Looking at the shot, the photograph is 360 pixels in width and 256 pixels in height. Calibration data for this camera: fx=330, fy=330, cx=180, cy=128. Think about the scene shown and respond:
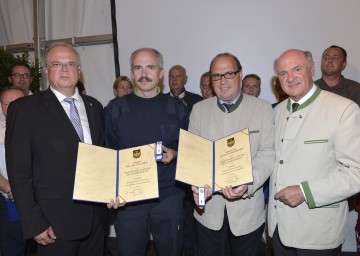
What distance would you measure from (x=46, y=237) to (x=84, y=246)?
0.33 m

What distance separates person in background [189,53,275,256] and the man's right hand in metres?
1.08

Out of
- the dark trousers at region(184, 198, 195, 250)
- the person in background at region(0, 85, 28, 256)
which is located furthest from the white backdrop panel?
the dark trousers at region(184, 198, 195, 250)

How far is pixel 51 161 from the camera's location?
214cm

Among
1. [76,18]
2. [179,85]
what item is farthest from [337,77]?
[76,18]

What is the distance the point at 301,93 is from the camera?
2.20 meters

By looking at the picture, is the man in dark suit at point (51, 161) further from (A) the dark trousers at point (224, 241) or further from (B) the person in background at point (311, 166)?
(B) the person in background at point (311, 166)

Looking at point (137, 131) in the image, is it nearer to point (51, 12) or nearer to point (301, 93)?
point (301, 93)

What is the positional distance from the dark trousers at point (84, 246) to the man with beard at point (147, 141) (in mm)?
155

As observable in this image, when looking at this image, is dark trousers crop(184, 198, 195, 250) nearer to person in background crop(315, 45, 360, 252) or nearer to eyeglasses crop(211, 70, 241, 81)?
person in background crop(315, 45, 360, 252)

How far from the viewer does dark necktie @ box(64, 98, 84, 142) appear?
89.0 inches

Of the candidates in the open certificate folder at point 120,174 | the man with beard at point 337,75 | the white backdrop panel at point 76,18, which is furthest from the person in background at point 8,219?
the man with beard at point 337,75

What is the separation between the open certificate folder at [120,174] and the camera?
7.03 feet

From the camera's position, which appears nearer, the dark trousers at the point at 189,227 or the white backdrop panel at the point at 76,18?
the dark trousers at the point at 189,227

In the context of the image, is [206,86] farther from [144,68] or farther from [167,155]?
[167,155]
